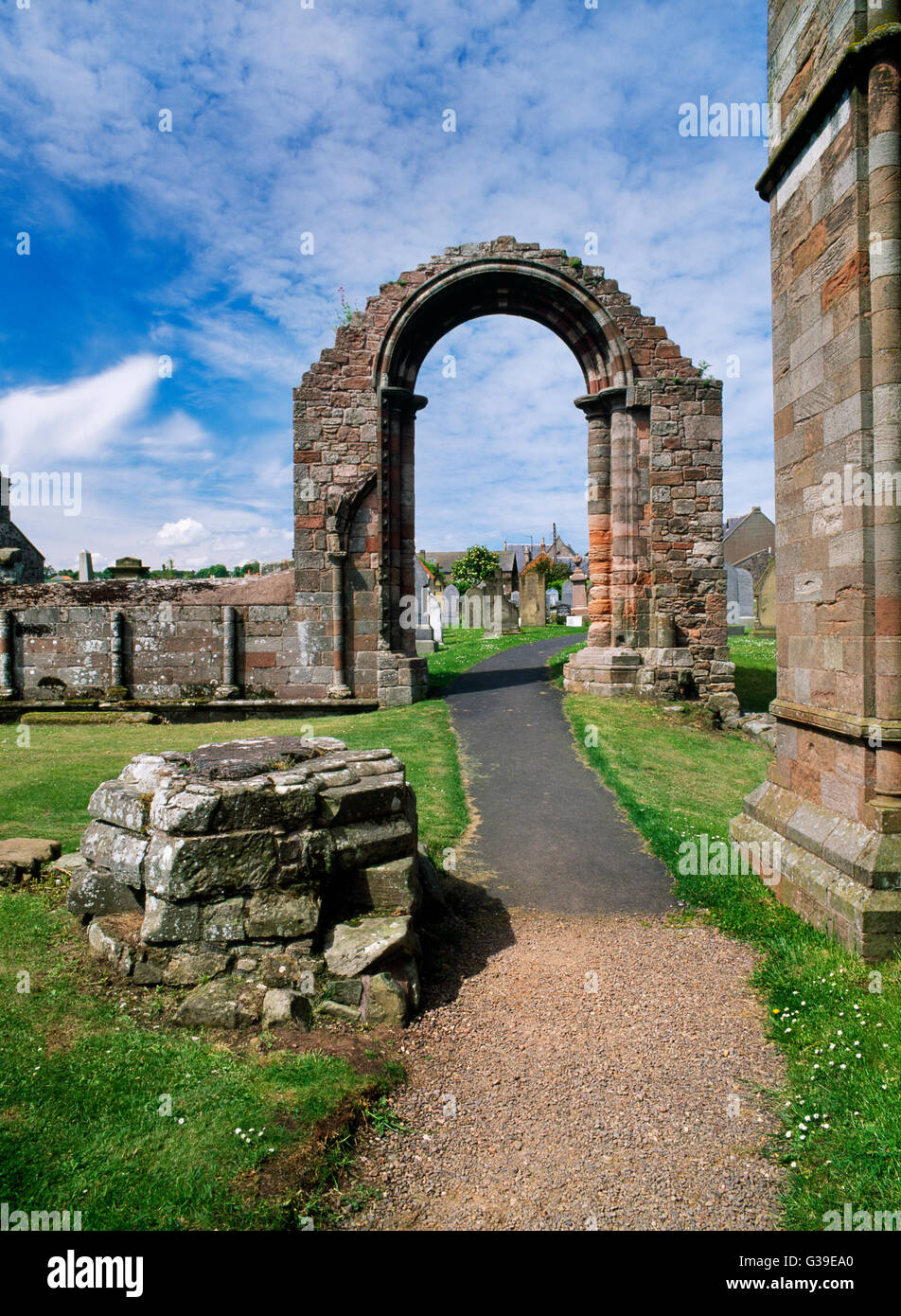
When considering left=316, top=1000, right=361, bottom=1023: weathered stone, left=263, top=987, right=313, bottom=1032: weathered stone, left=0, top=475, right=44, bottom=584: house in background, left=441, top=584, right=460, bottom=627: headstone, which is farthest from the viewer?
left=441, top=584, right=460, bottom=627: headstone

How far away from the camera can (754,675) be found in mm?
17516

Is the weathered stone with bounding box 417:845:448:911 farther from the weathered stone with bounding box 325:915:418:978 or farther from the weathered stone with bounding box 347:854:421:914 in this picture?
the weathered stone with bounding box 325:915:418:978

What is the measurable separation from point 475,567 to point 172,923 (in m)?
57.8

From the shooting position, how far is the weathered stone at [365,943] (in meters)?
3.97

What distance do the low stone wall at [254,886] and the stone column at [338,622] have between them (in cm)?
904

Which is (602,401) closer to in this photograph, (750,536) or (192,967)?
(192,967)

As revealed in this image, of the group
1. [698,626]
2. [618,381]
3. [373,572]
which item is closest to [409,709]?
[373,572]

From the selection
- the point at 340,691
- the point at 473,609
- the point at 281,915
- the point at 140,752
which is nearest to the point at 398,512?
the point at 340,691

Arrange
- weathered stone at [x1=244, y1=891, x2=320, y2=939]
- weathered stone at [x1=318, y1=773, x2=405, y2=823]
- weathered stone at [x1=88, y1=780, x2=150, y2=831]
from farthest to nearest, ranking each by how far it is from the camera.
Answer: weathered stone at [x1=318, y1=773, x2=405, y2=823] < weathered stone at [x1=88, y1=780, x2=150, y2=831] < weathered stone at [x1=244, y1=891, x2=320, y2=939]

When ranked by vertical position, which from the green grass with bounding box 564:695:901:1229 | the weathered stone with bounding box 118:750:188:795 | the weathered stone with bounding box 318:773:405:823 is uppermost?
the weathered stone with bounding box 118:750:188:795

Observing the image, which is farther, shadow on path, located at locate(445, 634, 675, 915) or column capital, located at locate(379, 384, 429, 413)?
column capital, located at locate(379, 384, 429, 413)

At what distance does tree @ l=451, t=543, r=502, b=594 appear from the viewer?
2327 inches

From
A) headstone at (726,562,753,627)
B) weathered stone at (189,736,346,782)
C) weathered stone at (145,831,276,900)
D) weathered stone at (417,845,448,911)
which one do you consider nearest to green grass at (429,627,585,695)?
headstone at (726,562,753,627)

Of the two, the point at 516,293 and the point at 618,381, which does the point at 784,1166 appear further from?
the point at 516,293
